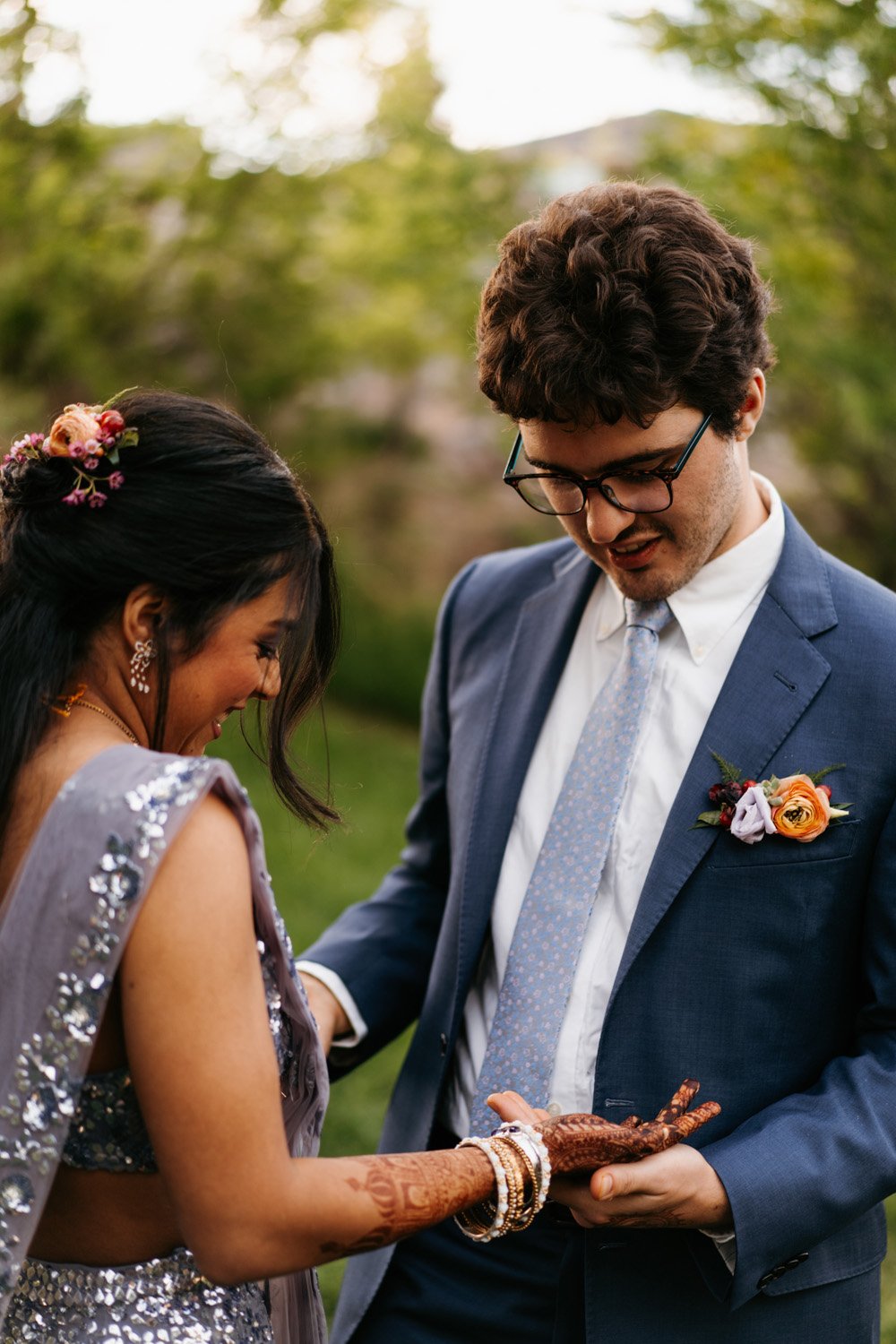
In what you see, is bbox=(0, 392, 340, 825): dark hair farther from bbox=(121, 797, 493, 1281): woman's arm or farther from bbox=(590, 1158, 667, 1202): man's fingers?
bbox=(590, 1158, 667, 1202): man's fingers

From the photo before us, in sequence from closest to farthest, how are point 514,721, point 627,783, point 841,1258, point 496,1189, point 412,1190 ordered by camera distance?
1. point 412,1190
2. point 496,1189
3. point 841,1258
4. point 627,783
5. point 514,721

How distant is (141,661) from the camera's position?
2.09 meters

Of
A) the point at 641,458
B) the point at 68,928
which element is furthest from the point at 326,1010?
the point at 641,458

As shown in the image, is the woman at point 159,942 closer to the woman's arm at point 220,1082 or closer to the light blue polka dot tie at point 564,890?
the woman's arm at point 220,1082

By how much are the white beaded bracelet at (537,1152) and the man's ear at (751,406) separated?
1.36 metres

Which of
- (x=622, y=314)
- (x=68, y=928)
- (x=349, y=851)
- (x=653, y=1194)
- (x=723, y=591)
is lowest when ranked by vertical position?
(x=349, y=851)

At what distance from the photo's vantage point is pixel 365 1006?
2.99 m

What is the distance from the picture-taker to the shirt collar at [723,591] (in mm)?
2699

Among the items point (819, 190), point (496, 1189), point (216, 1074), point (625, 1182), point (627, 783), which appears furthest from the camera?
point (819, 190)

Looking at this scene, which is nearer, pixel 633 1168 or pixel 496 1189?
pixel 496 1189

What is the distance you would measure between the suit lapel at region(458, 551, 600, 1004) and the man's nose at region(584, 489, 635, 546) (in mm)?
395

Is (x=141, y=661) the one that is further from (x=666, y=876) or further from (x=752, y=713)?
(x=752, y=713)

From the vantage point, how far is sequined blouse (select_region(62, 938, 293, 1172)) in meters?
1.98

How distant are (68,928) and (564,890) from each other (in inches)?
42.0
